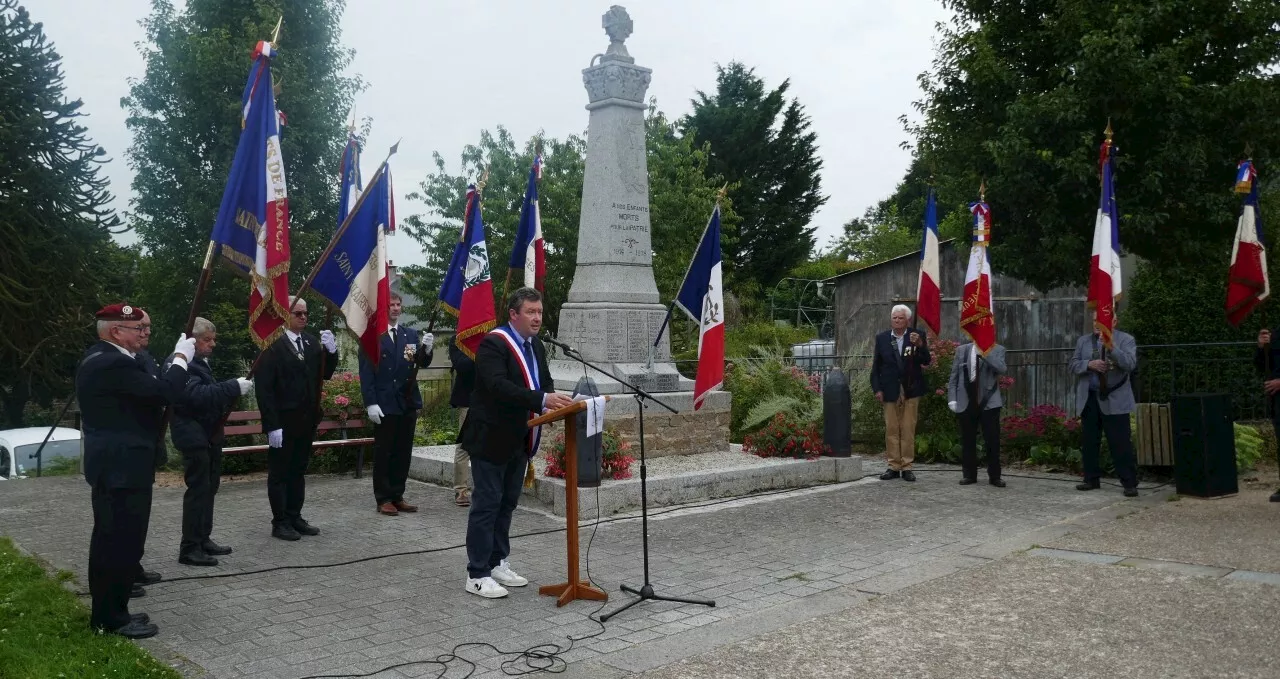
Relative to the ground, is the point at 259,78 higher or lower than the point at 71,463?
higher

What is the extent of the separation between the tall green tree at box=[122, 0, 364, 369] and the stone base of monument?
16.5m

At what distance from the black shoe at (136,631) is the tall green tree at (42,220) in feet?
54.3

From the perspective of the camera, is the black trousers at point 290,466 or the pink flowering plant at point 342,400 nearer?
the black trousers at point 290,466

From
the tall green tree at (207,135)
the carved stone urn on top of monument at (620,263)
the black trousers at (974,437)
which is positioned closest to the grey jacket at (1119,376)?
the black trousers at (974,437)

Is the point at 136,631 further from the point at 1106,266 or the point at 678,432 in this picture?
the point at 1106,266

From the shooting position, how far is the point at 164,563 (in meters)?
7.05

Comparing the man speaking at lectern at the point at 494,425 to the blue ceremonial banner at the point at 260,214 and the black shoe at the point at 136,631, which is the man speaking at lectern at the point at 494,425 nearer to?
the blue ceremonial banner at the point at 260,214

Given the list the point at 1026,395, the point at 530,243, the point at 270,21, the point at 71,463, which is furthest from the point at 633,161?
the point at 270,21

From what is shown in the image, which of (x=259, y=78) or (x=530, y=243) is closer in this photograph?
(x=259, y=78)

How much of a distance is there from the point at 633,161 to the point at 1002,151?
5969 mm

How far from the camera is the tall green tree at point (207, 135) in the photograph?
84.9 feet

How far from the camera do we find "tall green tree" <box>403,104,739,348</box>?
26031 millimetres

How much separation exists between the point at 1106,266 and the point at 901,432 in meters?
2.90

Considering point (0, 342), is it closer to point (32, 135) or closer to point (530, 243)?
point (32, 135)
